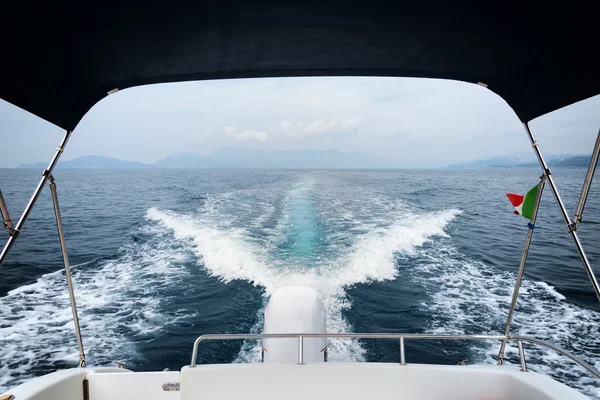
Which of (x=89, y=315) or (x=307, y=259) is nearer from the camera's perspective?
(x=89, y=315)

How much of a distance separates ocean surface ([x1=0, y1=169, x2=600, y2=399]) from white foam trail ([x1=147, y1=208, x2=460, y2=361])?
0.10ft

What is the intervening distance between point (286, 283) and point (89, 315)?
2.99 metres

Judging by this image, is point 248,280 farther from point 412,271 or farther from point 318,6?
point 318,6

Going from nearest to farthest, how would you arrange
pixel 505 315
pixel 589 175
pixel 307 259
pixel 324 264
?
pixel 589 175
pixel 505 315
pixel 324 264
pixel 307 259

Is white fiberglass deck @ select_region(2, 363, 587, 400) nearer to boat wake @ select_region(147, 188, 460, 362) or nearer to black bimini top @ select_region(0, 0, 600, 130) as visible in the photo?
black bimini top @ select_region(0, 0, 600, 130)

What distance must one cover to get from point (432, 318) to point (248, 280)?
2.99 metres

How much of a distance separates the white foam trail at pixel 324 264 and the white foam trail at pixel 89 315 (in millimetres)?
957

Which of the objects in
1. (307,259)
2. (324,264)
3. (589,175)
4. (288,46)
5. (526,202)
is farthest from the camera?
(307,259)

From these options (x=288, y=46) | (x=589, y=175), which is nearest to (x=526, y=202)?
(x=589, y=175)

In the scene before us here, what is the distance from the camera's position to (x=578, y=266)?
27.1ft

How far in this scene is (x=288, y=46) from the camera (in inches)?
64.8

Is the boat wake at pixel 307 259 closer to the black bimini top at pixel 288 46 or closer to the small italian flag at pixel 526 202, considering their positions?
the small italian flag at pixel 526 202

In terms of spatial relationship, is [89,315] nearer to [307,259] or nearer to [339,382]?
[307,259]

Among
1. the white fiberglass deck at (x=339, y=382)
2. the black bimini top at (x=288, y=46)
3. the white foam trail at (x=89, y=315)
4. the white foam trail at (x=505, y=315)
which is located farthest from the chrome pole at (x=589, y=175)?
the white foam trail at (x=89, y=315)
